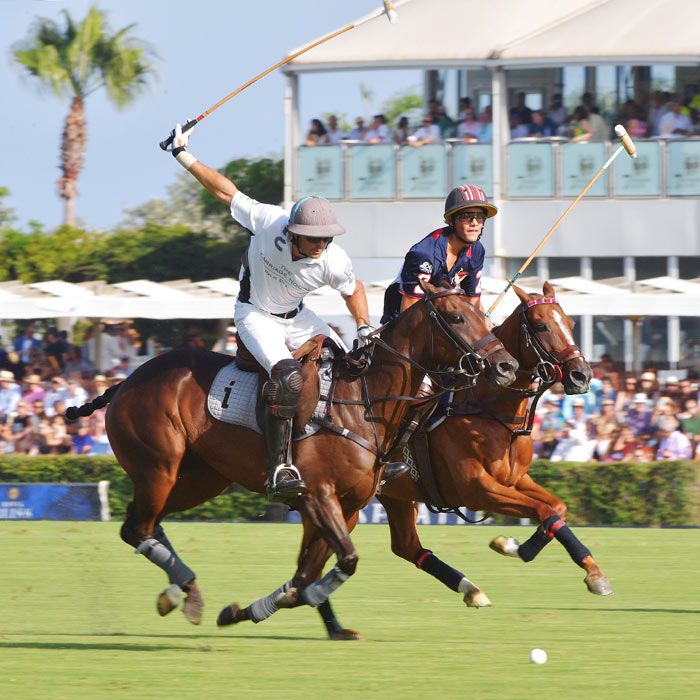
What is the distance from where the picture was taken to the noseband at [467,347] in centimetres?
726

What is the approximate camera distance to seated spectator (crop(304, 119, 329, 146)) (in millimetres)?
21688

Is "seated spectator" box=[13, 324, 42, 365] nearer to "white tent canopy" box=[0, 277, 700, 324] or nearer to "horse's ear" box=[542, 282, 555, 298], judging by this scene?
"white tent canopy" box=[0, 277, 700, 324]

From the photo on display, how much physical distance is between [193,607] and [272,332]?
1.40m

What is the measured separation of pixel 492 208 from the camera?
28.2 feet

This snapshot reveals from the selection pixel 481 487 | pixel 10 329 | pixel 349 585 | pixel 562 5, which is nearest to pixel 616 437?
pixel 349 585

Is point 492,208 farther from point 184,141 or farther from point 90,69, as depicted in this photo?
point 90,69

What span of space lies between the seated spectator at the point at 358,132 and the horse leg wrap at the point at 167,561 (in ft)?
47.3

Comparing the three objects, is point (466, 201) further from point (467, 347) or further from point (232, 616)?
point (232, 616)

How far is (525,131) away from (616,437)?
7.16m

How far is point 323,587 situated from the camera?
23.4 feet

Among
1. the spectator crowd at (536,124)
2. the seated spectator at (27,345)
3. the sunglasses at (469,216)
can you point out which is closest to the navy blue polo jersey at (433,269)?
the sunglasses at (469,216)

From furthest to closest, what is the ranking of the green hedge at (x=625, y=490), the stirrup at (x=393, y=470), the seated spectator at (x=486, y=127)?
the seated spectator at (x=486, y=127), the green hedge at (x=625, y=490), the stirrup at (x=393, y=470)

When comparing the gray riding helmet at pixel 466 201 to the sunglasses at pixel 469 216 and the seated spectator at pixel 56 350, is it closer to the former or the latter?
the sunglasses at pixel 469 216

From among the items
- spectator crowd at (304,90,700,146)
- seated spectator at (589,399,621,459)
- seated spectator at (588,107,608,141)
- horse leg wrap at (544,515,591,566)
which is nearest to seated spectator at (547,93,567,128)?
spectator crowd at (304,90,700,146)
